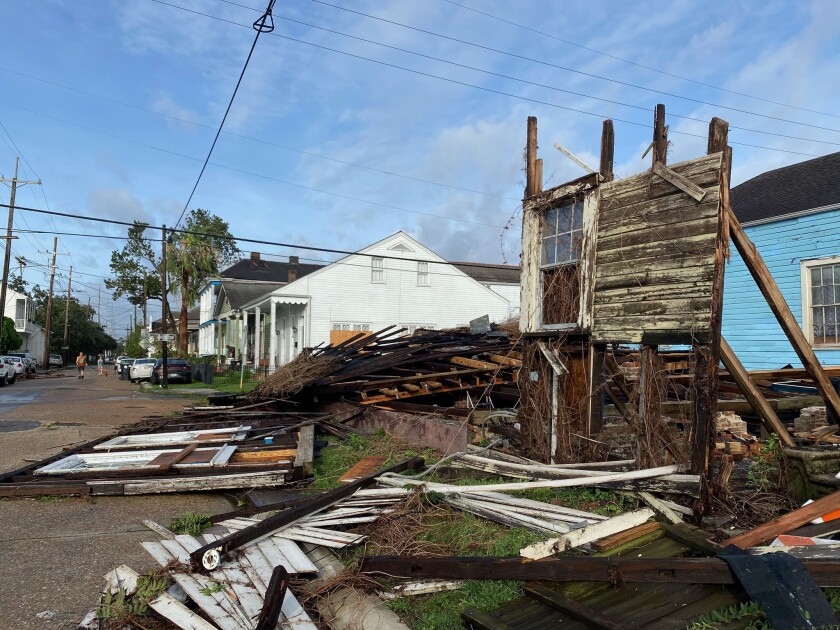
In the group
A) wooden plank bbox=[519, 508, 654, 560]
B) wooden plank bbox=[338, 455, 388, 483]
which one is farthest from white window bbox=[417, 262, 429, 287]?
wooden plank bbox=[519, 508, 654, 560]

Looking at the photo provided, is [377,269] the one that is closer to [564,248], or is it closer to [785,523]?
[564,248]

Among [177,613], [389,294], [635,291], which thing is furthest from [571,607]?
[389,294]

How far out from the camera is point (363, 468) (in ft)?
25.6

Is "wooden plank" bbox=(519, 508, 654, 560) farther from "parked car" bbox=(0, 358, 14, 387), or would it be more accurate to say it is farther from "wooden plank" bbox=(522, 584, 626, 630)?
"parked car" bbox=(0, 358, 14, 387)

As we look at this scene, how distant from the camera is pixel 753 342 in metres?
14.1

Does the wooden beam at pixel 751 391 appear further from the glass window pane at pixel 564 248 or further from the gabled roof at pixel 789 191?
the gabled roof at pixel 789 191

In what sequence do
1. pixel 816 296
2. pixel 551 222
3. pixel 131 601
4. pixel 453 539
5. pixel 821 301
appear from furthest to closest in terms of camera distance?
pixel 816 296, pixel 821 301, pixel 551 222, pixel 453 539, pixel 131 601

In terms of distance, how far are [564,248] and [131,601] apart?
5.41 meters

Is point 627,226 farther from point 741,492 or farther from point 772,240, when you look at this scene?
point 772,240

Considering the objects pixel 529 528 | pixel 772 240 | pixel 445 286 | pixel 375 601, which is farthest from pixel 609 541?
pixel 445 286

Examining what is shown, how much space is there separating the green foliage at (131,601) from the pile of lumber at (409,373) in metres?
6.64

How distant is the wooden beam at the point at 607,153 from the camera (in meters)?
6.41

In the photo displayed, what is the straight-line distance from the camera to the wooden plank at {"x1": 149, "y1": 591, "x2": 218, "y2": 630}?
3.64 meters

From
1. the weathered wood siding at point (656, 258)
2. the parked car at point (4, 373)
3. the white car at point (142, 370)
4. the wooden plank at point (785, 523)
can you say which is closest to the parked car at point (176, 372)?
the white car at point (142, 370)
